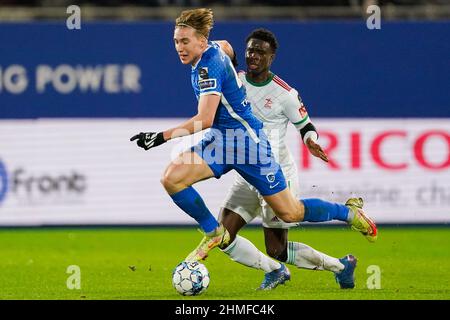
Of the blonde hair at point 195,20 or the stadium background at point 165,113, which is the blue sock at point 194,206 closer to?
the blonde hair at point 195,20

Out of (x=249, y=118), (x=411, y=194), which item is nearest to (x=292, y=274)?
(x=249, y=118)

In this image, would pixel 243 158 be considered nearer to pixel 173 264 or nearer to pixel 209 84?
pixel 209 84

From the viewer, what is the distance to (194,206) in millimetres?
8711

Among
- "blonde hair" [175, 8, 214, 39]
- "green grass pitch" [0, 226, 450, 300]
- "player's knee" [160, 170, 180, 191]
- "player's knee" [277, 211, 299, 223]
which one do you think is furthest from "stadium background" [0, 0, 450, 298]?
"player's knee" [160, 170, 180, 191]

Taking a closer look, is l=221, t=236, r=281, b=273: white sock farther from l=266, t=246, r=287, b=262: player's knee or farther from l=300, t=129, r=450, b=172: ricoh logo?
l=300, t=129, r=450, b=172: ricoh logo

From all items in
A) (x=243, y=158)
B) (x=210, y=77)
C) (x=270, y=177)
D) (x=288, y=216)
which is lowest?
(x=288, y=216)

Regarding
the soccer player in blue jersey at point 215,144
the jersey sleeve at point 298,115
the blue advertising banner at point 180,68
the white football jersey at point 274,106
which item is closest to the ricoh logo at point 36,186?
the blue advertising banner at point 180,68

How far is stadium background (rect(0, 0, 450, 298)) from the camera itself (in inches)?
600

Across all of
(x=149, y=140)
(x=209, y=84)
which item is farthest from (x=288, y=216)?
(x=149, y=140)

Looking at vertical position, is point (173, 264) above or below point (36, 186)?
below

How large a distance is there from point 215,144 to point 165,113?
22.3 ft

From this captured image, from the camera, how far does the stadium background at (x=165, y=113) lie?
15242 mm

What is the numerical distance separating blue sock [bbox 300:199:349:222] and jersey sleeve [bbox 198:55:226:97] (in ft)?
4.22

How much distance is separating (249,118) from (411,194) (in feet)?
22.3
